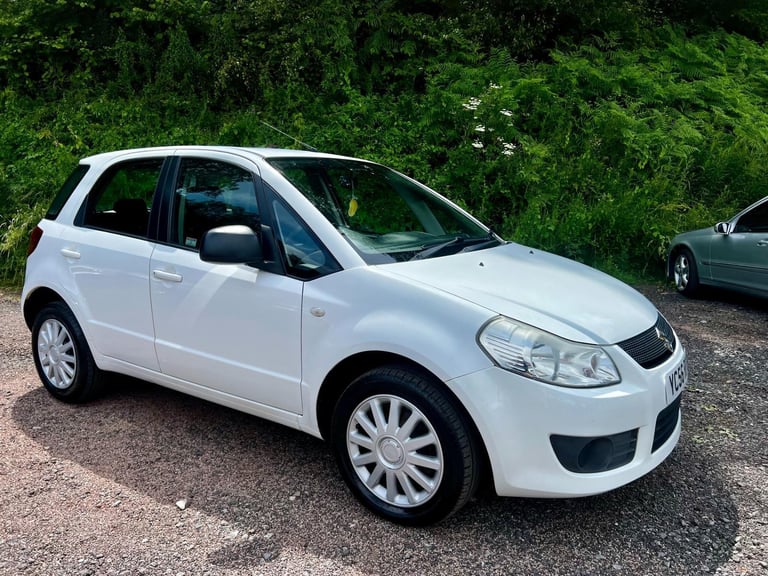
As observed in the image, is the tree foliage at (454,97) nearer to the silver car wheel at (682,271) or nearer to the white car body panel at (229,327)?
the silver car wheel at (682,271)

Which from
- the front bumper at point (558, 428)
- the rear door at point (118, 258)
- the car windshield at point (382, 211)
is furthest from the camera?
the rear door at point (118, 258)

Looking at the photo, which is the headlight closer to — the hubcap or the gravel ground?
the gravel ground

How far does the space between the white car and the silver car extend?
443 cm

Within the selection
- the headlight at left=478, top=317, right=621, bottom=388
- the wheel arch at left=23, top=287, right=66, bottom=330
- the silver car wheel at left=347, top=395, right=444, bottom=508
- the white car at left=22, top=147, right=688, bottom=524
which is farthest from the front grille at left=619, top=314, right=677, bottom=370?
the wheel arch at left=23, top=287, right=66, bottom=330

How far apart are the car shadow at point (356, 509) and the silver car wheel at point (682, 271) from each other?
487cm

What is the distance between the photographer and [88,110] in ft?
40.2

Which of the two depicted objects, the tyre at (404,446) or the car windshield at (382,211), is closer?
the tyre at (404,446)

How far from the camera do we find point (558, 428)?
2580mm

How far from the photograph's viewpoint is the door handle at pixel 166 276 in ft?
11.7

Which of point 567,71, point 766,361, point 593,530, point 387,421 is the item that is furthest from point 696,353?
point 567,71

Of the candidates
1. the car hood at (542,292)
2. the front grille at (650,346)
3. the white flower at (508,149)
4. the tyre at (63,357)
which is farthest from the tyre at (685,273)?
the tyre at (63,357)

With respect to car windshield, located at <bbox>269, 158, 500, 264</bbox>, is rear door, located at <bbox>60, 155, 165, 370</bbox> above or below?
below

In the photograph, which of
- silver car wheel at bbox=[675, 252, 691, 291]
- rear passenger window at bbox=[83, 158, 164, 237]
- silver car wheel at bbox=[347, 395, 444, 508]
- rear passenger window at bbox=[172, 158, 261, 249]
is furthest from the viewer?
silver car wheel at bbox=[675, 252, 691, 291]

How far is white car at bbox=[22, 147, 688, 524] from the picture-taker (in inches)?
104
